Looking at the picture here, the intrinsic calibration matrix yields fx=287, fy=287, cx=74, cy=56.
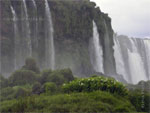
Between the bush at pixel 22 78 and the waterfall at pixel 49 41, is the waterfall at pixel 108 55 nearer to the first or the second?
the waterfall at pixel 49 41

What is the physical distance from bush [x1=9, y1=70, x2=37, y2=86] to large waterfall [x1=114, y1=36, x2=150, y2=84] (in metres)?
37.9

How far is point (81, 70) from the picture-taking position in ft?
129

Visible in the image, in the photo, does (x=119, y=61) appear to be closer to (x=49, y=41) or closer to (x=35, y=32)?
(x=49, y=41)

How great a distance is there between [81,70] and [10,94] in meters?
25.5

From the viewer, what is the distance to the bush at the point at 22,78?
17.5m

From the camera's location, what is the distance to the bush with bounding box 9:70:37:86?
17.5m

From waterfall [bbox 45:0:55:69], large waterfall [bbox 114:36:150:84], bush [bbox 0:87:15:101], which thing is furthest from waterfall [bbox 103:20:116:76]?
bush [bbox 0:87:15:101]

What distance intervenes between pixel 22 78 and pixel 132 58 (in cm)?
4130

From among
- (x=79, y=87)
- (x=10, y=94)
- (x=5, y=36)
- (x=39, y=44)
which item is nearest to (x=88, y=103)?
(x=79, y=87)

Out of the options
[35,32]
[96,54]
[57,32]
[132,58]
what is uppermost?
[57,32]

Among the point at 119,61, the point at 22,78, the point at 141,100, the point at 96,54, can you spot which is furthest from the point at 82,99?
the point at 119,61

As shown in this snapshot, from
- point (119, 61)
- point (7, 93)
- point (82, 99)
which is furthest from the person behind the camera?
point (119, 61)

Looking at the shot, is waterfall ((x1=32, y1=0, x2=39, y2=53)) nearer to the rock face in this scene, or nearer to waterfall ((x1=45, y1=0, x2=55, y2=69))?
the rock face

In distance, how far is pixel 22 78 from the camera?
17.8 metres
